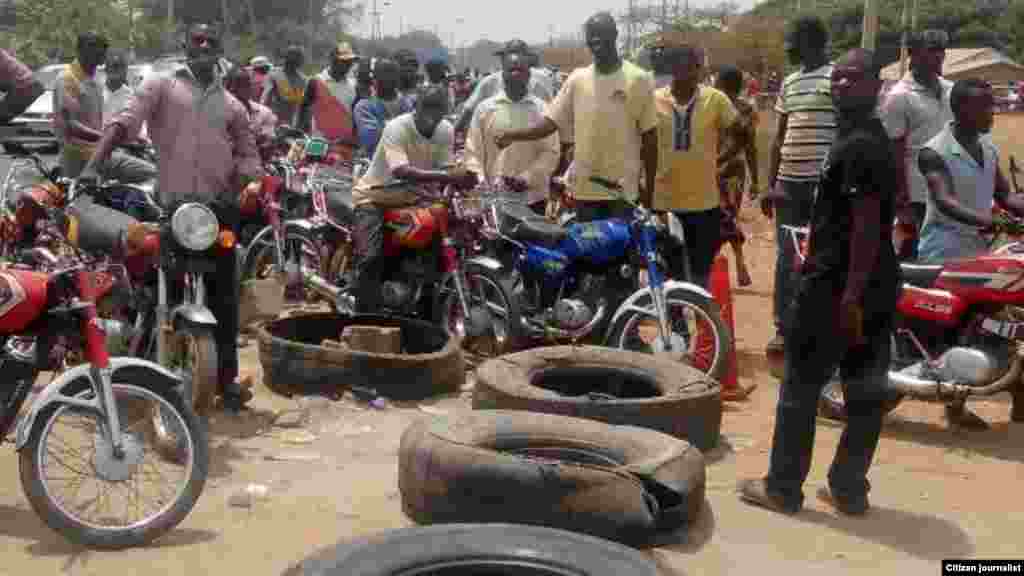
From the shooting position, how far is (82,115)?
8.91 m

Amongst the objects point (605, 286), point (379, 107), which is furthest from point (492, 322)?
point (379, 107)

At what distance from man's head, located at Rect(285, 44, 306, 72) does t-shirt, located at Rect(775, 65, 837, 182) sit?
637 cm

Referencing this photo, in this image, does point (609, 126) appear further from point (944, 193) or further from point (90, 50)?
point (90, 50)

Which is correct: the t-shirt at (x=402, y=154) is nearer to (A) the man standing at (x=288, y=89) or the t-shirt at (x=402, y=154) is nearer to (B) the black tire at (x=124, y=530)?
(B) the black tire at (x=124, y=530)

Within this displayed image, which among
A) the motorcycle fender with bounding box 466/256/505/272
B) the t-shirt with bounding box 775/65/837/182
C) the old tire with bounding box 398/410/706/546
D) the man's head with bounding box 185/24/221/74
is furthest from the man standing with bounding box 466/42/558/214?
the old tire with bounding box 398/410/706/546

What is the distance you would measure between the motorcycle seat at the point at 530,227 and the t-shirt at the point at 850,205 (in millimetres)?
2673

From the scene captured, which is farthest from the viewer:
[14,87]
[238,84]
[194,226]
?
[238,84]

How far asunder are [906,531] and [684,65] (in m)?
3.54

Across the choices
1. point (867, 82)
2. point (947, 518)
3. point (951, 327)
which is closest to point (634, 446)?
point (947, 518)

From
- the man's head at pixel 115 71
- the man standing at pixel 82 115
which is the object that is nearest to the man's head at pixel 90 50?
the man standing at pixel 82 115

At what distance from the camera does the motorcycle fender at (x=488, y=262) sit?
25.6ft

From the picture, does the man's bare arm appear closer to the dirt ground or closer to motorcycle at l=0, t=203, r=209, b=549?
the dirt ground

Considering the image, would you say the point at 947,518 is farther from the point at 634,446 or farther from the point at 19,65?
the point at 19,65

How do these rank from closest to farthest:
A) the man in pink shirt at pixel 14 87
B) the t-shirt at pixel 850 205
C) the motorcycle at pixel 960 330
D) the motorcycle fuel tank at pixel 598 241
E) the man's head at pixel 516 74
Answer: the t-shirt at pixel 850 205
the man in pink shirt at pixel 14 87
the motorcycle at pixel 960 330
the motorcycle fuel tank at pixel 598 241
the man's head at pixel 516 74
